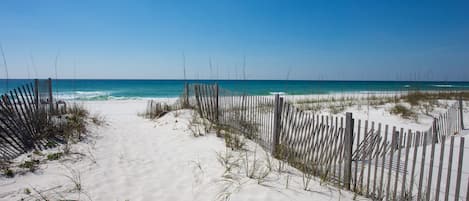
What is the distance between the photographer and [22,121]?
583 centimetres

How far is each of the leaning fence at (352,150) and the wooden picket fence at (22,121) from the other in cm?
487

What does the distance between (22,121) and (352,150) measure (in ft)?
24.4

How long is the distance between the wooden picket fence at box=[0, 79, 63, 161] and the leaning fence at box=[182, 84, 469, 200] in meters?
4.87

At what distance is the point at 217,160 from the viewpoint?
15.9ft

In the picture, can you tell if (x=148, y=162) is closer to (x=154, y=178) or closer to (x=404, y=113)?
(x=154, y=178)

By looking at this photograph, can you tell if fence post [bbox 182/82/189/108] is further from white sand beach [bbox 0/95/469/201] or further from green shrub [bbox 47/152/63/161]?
green shrub [bbox 47/152/63/161]

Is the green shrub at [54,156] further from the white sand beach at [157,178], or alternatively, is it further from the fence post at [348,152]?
the fence post at [348,152]

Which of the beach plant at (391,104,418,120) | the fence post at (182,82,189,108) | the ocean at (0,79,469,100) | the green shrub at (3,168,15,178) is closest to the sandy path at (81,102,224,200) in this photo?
the green shrub at (3,168,15,178)

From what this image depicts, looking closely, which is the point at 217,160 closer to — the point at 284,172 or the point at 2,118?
the point at 284,172

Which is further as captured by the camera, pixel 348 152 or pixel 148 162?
pixel 148 162

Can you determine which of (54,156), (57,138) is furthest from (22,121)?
(54,156)

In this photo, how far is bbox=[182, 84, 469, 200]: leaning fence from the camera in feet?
10.6

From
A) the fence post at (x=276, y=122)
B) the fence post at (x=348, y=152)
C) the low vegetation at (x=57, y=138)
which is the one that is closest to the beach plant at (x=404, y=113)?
the fence post at (x=276, y=122)

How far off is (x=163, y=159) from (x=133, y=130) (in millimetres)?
3709
